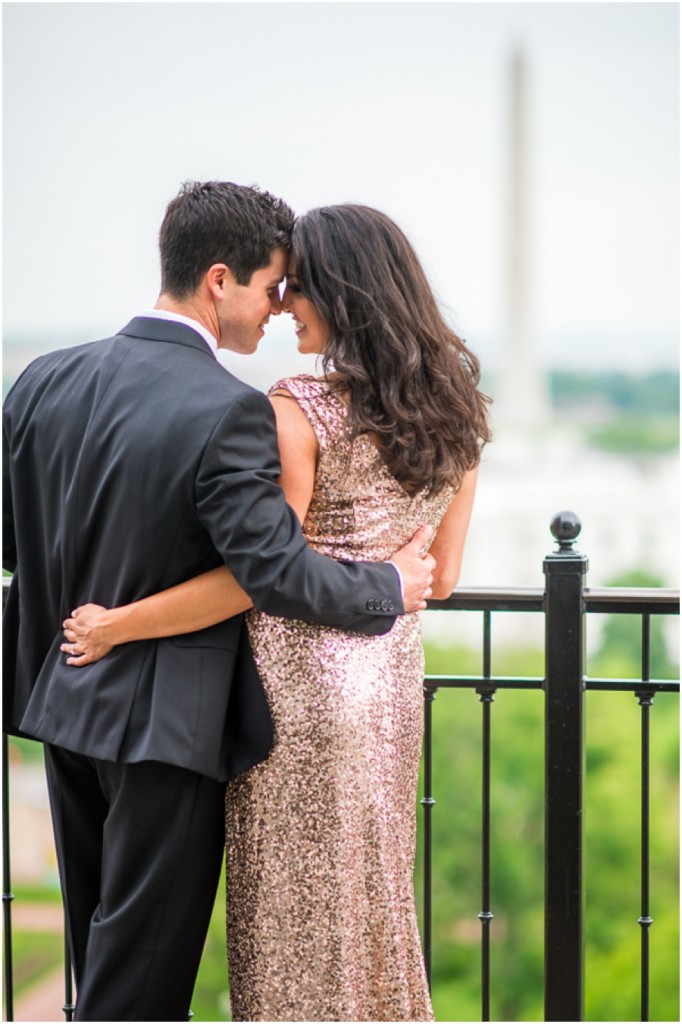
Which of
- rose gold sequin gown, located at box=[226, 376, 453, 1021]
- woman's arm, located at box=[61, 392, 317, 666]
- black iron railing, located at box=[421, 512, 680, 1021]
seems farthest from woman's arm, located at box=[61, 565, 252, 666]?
black iron railing, located at box=[421, 512, 680, 1021]

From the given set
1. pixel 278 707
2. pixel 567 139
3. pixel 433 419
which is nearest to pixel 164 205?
pixel 433 419

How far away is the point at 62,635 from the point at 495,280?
195 feet

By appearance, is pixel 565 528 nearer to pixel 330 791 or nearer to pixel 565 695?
pixel 565 695

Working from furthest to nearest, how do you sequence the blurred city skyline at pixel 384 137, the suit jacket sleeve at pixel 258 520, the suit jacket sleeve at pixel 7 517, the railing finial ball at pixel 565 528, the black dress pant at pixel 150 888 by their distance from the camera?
the blurred city skyline at pixel 384 137 < the railing finial ball at pixel 565 528 < the suit jacket sleeve at pixel 7 517 < the black dress pant at pixel 150 888 < the suit jacket sleeve at pixel 258 520

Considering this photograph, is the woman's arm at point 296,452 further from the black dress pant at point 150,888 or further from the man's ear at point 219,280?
the black dress pant at point 150,888

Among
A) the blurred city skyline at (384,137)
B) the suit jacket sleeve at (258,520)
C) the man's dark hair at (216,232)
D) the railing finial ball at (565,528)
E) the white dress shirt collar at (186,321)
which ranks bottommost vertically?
the suit jacket sleeve at (258,520)

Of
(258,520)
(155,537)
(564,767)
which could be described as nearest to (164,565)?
(155,537)

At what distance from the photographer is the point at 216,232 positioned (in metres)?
1.78

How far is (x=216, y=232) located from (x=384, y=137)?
Answer: 2351 inches

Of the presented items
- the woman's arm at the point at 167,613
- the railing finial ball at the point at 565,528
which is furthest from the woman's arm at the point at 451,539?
the woman's arm at the point at 167,613

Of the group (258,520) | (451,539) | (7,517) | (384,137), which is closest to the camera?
(258,520)

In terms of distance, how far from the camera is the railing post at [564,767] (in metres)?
2.23

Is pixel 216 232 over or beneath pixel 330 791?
over

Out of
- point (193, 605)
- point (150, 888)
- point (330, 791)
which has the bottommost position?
point (150, 888)
